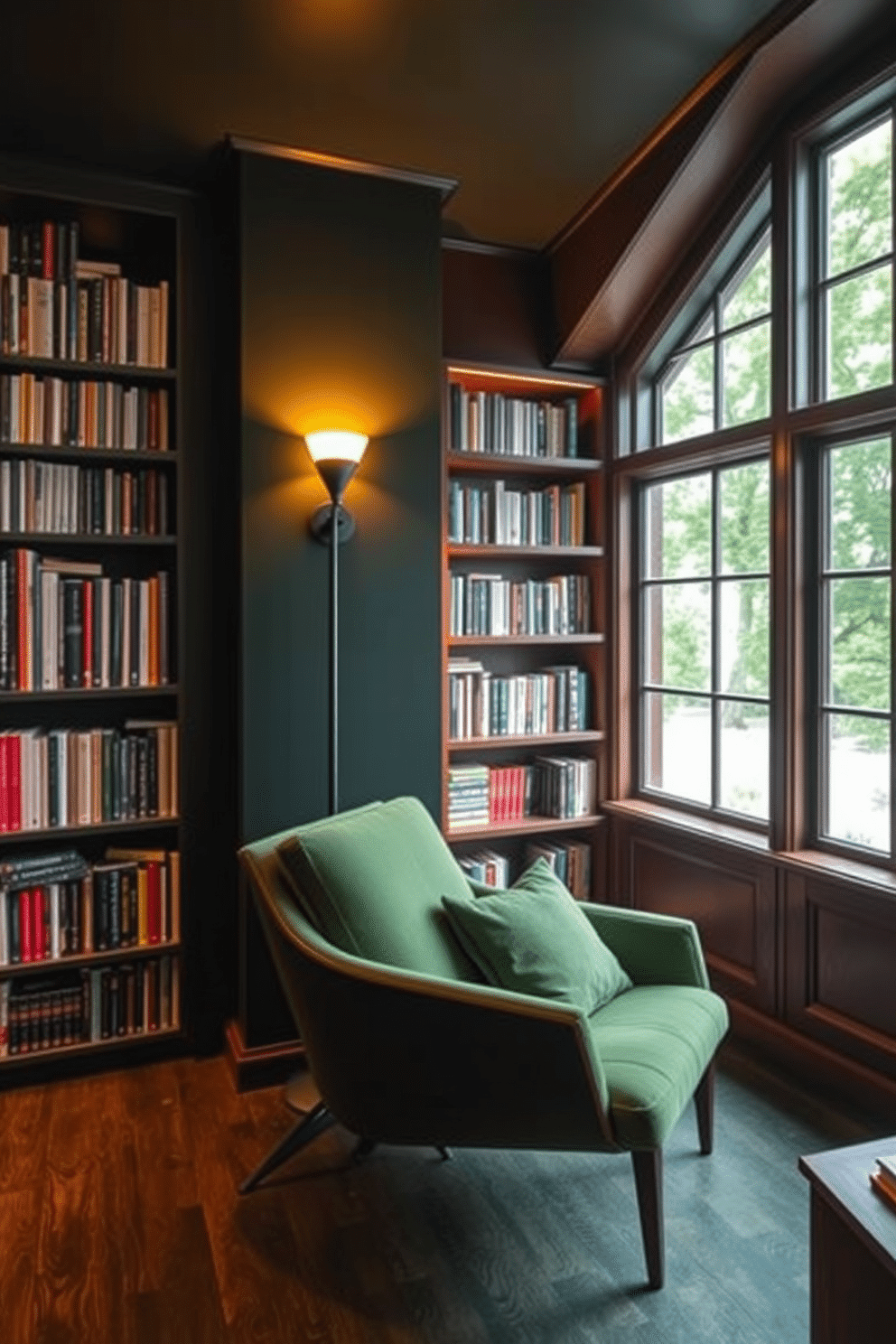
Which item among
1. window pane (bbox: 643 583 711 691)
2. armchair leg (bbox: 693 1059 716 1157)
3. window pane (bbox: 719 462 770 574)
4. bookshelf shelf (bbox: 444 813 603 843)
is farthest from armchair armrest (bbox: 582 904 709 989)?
window pane (bbox: 719 462 770 574)

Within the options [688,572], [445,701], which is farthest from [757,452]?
[445,701]

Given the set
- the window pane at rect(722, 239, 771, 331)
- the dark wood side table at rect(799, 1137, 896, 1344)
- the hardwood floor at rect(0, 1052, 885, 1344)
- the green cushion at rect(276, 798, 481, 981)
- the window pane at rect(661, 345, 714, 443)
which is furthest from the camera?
the window pane at rect(661, 345, 714, 443)

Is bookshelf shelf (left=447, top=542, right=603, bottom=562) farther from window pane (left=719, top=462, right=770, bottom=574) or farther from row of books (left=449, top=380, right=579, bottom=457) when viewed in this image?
window pane (left=719, top=462, right=770, bottom=574)

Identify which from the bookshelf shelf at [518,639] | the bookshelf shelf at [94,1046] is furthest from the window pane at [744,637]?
the bookshelf shelf at [94,1046]

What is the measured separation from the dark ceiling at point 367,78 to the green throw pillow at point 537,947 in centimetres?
219

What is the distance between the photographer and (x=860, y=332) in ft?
8.55

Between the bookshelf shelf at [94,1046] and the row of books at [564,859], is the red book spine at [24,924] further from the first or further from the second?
the row of books at [564,859]

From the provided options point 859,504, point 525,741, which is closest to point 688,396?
point 859,504

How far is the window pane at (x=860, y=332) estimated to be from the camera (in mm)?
2520

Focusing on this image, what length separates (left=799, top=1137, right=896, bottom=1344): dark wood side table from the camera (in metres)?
1.29

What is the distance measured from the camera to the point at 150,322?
2758 millimetres

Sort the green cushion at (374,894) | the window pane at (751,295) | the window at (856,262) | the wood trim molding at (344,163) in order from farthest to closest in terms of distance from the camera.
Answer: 1. the window pane at (751,295)
2. the wood trim molding at (344,163)
3. the window at (856,262)
4. the green cushion at (374,894)

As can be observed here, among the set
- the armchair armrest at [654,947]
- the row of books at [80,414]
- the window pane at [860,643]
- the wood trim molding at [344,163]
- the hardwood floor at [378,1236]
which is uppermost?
the wood trim molding at [344,163]

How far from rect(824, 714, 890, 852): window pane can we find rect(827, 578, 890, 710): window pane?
0.07 meters
